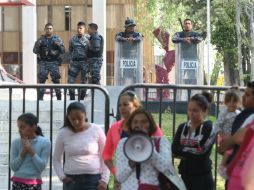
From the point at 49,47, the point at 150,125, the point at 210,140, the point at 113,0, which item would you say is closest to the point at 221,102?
the point at 210,140

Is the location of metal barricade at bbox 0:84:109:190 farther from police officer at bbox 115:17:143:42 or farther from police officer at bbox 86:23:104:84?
police officer at bbox 115:17:143:42

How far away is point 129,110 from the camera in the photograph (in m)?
7.17

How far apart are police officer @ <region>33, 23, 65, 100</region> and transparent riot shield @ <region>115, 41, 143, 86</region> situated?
20.1 feet

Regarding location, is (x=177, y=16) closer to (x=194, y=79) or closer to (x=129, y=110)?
(x=194, y=79)

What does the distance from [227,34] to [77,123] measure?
131 ft

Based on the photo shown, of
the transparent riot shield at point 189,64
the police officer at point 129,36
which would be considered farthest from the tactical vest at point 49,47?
the transparent riot shield at point 189,64

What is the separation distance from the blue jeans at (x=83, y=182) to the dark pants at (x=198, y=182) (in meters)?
0.95

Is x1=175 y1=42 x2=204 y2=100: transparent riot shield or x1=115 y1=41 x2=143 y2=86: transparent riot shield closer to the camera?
x1=115 y1=41 x2=143 y2=86: transparent riot shield

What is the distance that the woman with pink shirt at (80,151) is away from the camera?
23.9 ft

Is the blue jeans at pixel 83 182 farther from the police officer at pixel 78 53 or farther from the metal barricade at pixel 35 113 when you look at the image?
the police officer at pixel 78 53

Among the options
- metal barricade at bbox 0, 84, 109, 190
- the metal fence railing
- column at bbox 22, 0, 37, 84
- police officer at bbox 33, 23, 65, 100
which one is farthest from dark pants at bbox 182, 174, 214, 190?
column at bbox 22, 0, 37, 84

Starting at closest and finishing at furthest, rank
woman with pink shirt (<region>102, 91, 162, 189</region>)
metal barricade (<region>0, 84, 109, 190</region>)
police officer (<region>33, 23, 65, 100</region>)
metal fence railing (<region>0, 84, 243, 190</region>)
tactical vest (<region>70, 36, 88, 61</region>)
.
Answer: woman with pink shirt (<region>102, 91, 162, 189</region>)
metal fence railing (<region>0, 84, 243, 190</region>)
metal barricade (<region>0, 84, 109, 190</region>)
police officer (<region>33, 23, 65, 100</region>)
tactical vest (<region>70, 36, 88, 61</region>)

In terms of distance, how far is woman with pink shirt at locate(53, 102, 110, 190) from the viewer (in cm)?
729

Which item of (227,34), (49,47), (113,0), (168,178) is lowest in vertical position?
(168,178)
